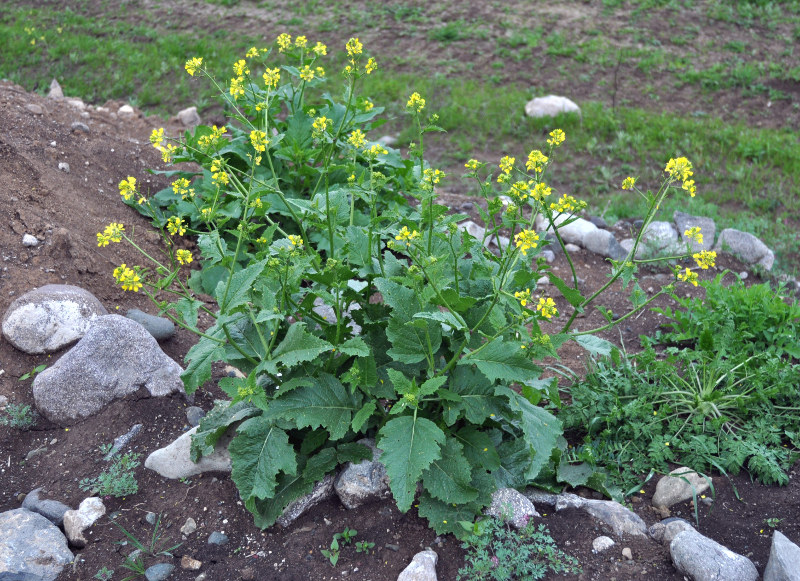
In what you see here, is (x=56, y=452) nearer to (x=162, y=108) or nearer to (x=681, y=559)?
(x=681, y=559)

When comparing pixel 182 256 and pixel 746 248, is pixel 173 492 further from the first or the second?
pixel 746 248

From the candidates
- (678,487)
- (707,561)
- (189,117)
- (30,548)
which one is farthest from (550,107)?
(30,548)

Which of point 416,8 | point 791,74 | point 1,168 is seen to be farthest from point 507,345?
point 416,8

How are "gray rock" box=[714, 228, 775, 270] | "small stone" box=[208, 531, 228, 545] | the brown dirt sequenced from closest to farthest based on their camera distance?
the brown dirt → "small stone" box=[208, 531, 228, 545] → "gray rock" box=[714, 228, 775, 270]

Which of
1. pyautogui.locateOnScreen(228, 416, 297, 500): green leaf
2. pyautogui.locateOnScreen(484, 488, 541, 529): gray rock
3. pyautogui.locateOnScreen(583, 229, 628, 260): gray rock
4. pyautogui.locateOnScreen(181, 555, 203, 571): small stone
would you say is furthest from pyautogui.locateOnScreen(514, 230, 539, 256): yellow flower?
pyautogui.locateOnScreen(583, 229, 628, 260): gray rock

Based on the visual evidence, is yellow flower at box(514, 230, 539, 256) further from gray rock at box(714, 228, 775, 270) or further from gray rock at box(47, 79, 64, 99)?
gray rock at box(47, 79, 64, 99)

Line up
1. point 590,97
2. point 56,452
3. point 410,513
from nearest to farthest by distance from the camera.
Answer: point 410,513
point 56,452
point 590,97

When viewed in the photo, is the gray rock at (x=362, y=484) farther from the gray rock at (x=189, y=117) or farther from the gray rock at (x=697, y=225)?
the gray rock at (x=189, y=117)

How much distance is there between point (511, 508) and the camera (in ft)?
9.66

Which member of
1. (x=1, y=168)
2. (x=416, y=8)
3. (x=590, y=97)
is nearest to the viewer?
(x=1, y=168)

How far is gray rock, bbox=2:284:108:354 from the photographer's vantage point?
390 centimetres

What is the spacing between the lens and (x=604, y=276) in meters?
5.33

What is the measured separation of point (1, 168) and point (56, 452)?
2.45 meters

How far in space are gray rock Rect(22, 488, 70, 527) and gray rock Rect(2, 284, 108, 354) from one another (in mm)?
1021
